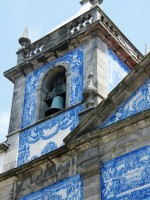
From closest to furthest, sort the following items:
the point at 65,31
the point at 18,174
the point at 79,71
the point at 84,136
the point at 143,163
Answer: the point at 143,163
the point at 84,136
the point at 18,174
the point at 79,71
the point at 65,31

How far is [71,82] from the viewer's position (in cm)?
1480

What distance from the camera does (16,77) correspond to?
16141 mm

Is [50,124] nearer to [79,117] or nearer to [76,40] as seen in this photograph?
[79,117]

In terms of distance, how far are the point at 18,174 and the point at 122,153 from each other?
283cm

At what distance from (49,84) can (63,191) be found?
4.11 m

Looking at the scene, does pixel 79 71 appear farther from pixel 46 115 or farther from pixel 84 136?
pixel 84 136

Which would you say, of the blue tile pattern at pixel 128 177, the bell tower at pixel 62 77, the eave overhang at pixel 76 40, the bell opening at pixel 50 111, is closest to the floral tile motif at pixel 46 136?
the bell tower at pixel 62 77

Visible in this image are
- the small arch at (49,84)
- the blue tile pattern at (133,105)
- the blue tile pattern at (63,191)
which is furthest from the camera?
the small arch at (49,84)

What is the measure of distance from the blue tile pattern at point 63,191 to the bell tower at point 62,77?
1.21 m

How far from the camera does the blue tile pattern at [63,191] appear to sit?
1201 centimetres

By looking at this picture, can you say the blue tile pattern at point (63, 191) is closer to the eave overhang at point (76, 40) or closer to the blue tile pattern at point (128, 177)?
the blue tile pattern at point (128, 177)

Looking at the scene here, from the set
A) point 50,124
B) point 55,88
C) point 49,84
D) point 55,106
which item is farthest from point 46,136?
point 49,84

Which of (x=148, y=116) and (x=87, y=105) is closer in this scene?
(x=148, y=116)

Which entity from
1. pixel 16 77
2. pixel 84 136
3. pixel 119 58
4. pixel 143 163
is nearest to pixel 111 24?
pixel 119 58
